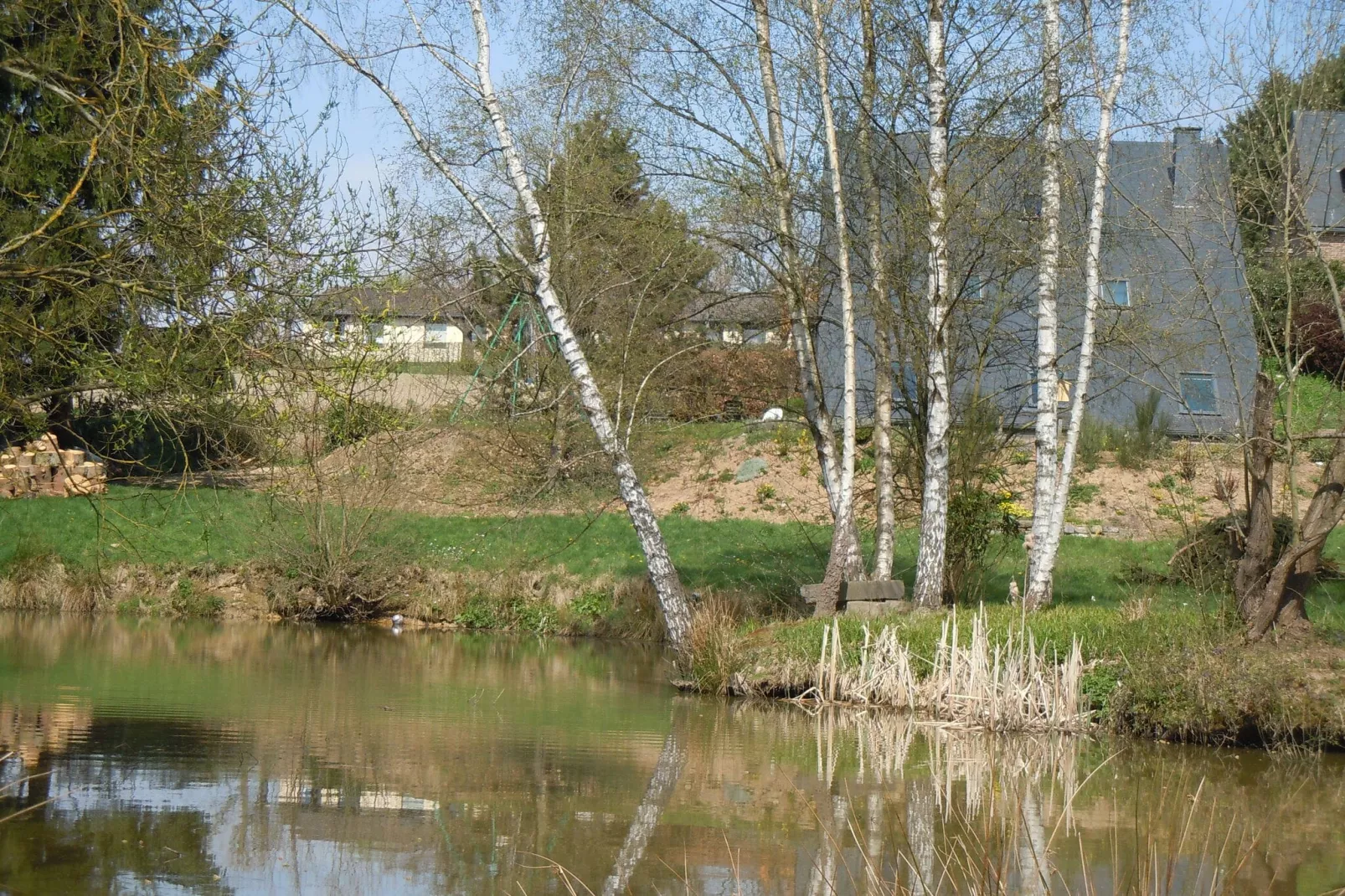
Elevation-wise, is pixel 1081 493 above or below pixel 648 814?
above

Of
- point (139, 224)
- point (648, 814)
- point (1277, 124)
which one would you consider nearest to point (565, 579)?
point (1277, 124)

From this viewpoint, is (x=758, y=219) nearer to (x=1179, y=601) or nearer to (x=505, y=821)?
(x=1179, y=601)

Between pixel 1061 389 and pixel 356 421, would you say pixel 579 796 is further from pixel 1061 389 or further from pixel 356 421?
pixel 1061 389

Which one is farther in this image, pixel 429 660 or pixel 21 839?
pixel 429 660

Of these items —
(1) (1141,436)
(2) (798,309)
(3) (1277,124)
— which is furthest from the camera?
(1) (1141,436)

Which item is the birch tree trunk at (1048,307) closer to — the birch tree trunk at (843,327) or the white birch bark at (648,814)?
the birch tree trunk at (843,327)

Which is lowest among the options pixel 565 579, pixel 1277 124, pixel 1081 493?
pixel 565 579

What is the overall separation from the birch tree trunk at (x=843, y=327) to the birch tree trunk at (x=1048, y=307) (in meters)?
2.07

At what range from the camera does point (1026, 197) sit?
54.6ft

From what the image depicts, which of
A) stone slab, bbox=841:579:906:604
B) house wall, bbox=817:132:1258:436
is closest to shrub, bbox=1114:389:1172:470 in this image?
house wall, bbox=817:132:1258:436

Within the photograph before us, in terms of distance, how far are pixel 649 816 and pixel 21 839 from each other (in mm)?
3920

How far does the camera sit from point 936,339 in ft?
51.7

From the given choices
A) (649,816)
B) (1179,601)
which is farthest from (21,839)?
(1179,601)

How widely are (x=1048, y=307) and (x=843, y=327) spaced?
227 centimetres
